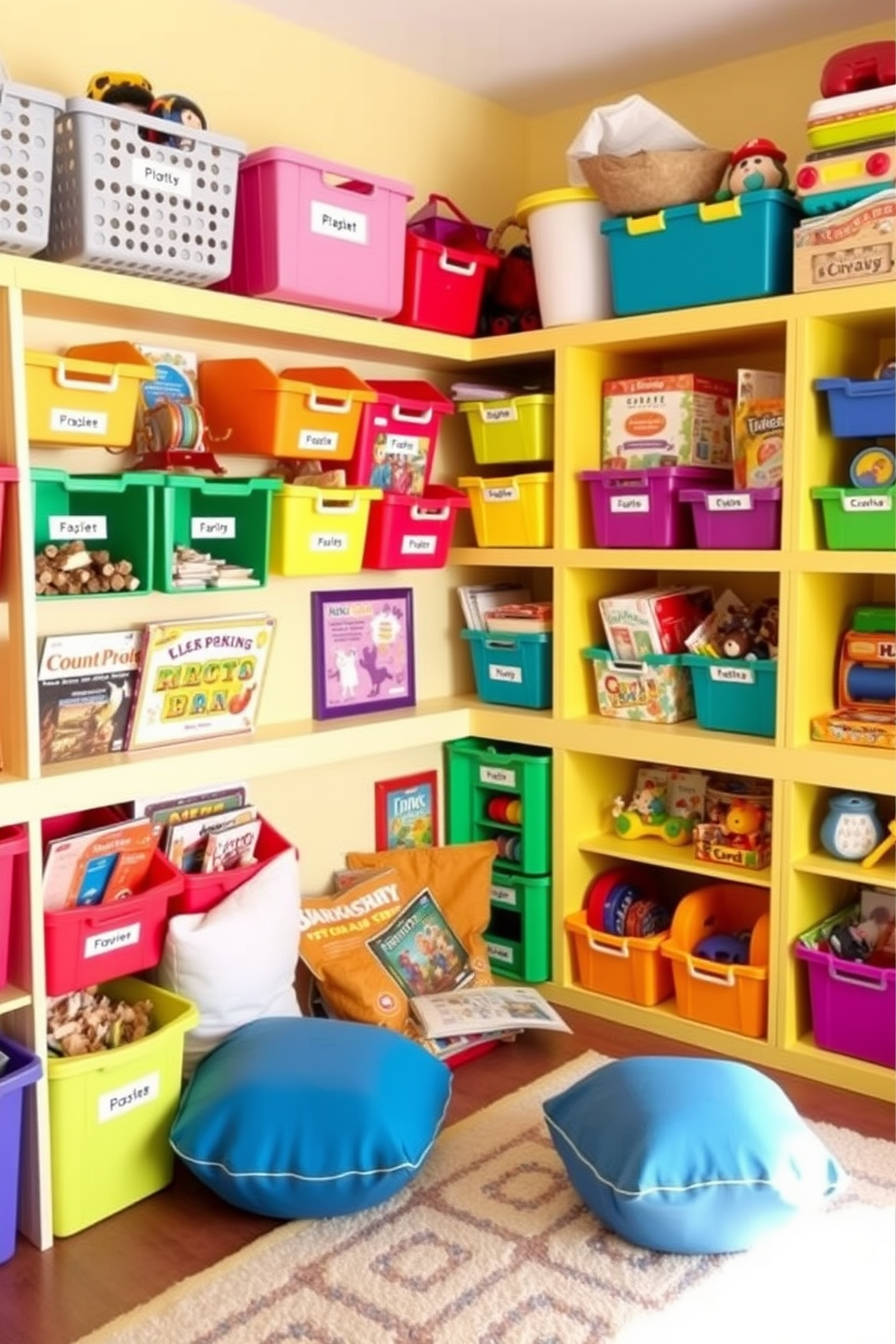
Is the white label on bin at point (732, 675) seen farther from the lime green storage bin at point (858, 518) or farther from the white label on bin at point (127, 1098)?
the white label on bin at point (127, 1098)

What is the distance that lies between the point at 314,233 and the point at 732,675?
129cm

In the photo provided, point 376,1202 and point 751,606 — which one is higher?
point 751,606

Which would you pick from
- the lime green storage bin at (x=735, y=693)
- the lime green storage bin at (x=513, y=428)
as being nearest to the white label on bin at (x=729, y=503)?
the lime green storage bin at (x=735, y=693)

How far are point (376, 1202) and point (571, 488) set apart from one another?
1.61 metres

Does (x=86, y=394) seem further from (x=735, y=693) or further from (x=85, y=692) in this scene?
(x=735, y=693)

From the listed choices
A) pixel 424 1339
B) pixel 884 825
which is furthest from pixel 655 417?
A: pixel 424 1339

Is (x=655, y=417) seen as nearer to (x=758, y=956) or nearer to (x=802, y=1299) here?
(x=758, y=956)

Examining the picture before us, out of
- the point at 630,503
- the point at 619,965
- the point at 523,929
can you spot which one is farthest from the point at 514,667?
the point at 619,965

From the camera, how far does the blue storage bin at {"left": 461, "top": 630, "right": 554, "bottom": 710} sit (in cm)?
307

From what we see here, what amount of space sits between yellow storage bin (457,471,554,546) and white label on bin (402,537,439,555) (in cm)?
19

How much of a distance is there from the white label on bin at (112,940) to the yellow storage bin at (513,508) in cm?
132

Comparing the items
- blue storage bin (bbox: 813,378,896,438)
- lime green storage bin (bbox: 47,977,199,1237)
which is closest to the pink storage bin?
blue storage bin (bbox: 813,378,896,438)

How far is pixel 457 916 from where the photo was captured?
9.98ft

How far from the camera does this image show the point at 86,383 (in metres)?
2.22
